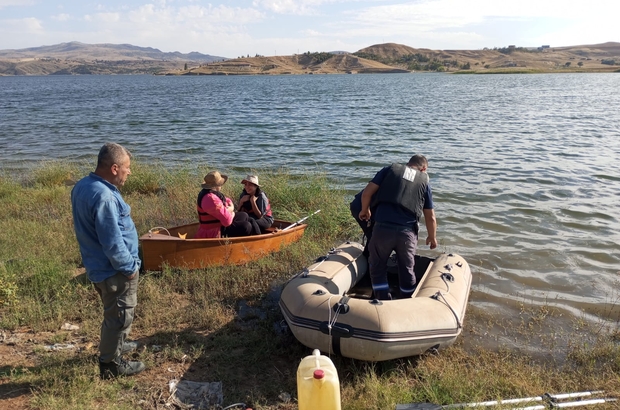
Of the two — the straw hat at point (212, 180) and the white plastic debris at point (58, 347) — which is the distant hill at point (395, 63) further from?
the white plastic debris at point (58, 347)

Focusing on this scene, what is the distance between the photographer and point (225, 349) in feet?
15.6

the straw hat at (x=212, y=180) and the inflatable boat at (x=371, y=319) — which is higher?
the straw hat at (x=212, y=180)

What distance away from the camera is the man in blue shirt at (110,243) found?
12.0 ft

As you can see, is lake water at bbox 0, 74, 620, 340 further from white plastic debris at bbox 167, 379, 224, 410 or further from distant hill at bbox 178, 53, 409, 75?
distant hill at bbox 178, 53, 409, 75

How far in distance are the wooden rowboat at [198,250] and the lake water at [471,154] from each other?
10.0 feet

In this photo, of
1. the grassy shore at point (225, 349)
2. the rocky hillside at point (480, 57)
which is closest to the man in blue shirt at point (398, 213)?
the grassy shore at point (225, 349)

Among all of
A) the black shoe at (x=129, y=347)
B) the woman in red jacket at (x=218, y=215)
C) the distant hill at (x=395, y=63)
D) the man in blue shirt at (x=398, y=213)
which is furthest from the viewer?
Result: the distant hill at (x=395, y=63)

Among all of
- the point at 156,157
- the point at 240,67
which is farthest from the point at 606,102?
the point at 240,67

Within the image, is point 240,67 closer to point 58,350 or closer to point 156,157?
point 156,157

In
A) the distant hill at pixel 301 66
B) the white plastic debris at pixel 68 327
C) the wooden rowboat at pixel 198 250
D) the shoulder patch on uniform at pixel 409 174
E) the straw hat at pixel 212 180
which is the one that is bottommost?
the white plastic debris at pixel 68 327

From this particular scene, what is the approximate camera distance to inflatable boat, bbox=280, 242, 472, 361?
4.35 metres

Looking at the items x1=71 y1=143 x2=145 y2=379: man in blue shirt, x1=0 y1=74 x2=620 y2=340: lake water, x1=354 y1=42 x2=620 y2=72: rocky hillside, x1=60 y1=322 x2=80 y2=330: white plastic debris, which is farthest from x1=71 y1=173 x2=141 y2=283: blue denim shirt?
x1=354 y1=42 x2=620 y2=72: rocky hillside

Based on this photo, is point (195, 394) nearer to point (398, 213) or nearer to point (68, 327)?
point (68, 327)

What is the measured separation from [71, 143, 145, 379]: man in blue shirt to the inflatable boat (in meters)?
1.59
